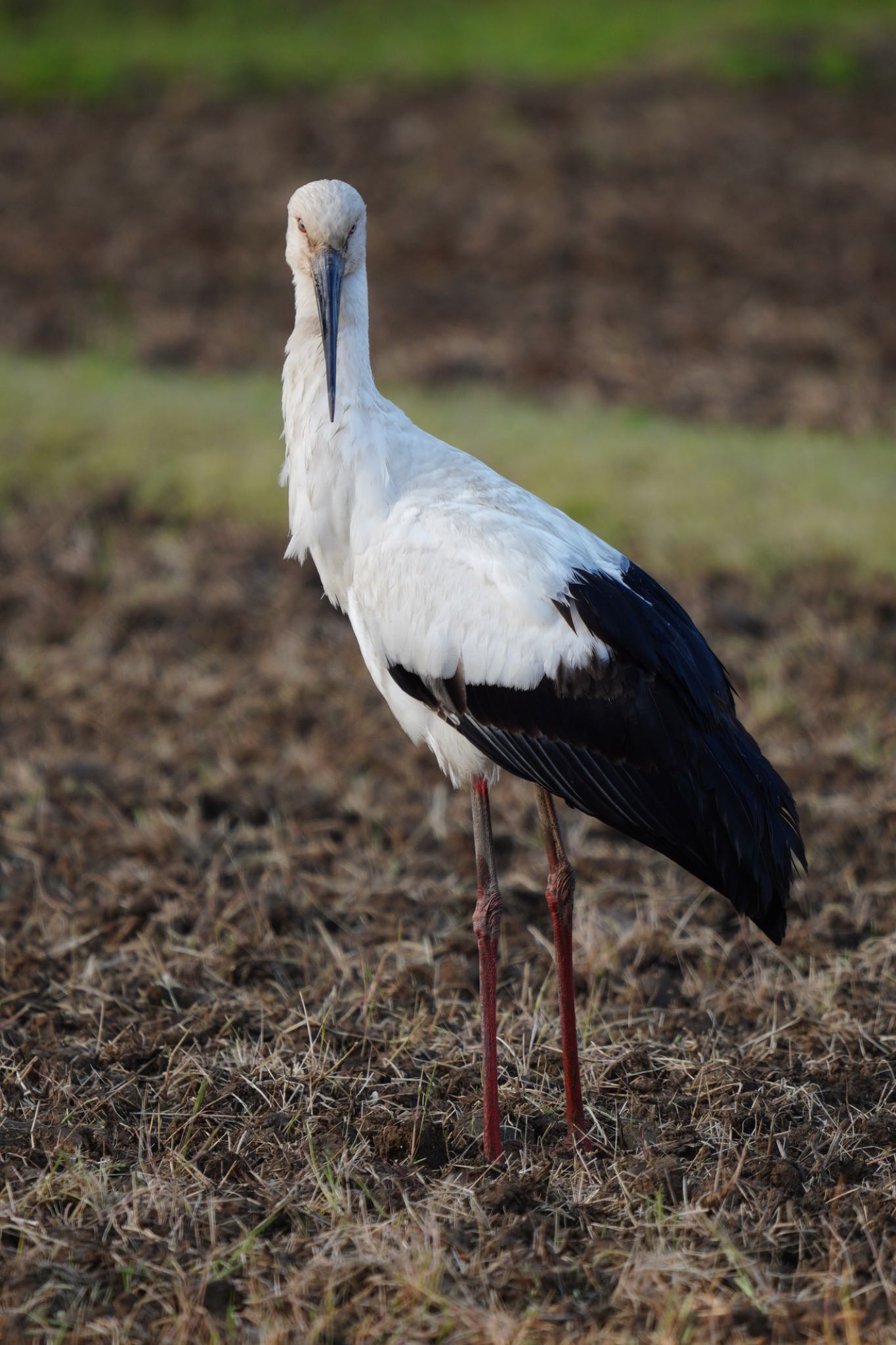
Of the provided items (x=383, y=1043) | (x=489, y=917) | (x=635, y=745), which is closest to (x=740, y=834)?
(x=635, y=745)

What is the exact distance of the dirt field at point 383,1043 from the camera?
270 cm

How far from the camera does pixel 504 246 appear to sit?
45.4 feet

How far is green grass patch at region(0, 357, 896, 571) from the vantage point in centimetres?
761

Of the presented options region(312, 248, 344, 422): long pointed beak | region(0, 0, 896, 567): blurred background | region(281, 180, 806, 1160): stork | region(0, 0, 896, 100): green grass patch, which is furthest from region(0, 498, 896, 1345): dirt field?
region(0, 0, 896, 100): green grass patch

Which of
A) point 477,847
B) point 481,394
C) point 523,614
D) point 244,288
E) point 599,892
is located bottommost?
point 599,892

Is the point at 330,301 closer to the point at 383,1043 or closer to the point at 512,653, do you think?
the point at 512,653

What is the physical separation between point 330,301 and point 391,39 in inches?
772

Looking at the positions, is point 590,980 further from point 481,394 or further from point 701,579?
point 481,394

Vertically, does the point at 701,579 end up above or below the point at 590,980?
above

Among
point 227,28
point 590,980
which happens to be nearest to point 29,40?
point 227,28

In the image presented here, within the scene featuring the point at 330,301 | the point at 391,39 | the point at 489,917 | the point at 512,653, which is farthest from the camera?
the point at 391,39

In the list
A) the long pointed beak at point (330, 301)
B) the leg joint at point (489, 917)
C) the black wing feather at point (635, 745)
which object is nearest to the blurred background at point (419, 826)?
the leg joint at point (489, 917)

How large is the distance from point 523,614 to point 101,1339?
168 cm

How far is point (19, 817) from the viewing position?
4855mm
